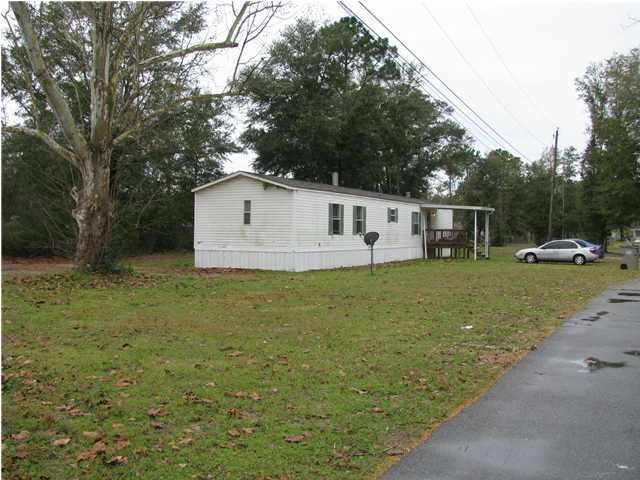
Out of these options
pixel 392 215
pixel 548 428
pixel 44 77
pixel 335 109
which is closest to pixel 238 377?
pixel 548 428

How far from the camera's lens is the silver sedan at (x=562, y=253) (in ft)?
95.5

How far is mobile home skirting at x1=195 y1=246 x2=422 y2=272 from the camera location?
21453 millimetres

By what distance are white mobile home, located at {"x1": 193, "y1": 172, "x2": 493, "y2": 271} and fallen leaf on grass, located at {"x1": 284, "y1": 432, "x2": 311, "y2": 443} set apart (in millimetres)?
16804

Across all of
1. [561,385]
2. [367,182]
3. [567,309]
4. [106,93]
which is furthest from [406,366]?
[367,182]

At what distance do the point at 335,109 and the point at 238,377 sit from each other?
32935mm

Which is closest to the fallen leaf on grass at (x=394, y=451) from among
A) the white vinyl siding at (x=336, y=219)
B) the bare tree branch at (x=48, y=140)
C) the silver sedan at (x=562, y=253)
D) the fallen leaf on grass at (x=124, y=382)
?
the fallen leaf on grass at (x=124, y=382)

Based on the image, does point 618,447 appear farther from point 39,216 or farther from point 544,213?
point 544,213

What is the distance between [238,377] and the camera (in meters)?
6.05

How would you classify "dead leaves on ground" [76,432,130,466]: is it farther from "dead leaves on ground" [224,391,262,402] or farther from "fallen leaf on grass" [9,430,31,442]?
"dead leaves on ground" [224,391,262,402]

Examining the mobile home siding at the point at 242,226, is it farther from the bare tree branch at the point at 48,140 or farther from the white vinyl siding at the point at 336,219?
the bare tree branch at the point at 48,140

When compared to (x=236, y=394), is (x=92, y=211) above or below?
above

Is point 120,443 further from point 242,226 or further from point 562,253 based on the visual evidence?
point 562,253

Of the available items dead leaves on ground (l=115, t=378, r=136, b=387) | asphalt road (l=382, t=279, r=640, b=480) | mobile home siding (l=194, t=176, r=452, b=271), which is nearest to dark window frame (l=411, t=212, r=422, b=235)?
mobile home siding (l=194, t=176, r=452, b=271)

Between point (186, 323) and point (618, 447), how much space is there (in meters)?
6.65
